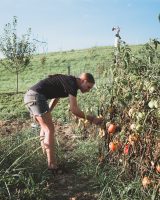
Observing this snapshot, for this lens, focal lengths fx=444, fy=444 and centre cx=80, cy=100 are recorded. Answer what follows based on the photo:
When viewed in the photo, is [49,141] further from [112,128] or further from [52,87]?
[112,128]

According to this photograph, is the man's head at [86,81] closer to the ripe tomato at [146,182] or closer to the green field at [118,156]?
the green field at [118,156]

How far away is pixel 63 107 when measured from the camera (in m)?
12.4

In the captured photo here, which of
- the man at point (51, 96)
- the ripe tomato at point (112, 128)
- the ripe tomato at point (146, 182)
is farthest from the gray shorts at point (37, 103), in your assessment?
the ripe tomato at point (146, 182)

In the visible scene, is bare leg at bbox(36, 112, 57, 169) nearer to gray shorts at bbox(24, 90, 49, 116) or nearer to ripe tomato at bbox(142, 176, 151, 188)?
gray shorts at bbox(24, 90, 49, 116)

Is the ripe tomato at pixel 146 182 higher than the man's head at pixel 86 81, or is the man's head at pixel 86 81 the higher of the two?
the man's head at pixel 86 81

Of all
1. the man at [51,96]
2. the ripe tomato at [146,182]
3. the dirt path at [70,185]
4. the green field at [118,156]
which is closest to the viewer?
the ripe tomato at [146,182]

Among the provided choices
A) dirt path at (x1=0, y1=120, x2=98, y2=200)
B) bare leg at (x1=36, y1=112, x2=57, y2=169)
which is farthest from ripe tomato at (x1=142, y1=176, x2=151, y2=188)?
bare leg at (x1=36, y1=112, x2=57, y2=169)

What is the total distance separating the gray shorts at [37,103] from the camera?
6000mm

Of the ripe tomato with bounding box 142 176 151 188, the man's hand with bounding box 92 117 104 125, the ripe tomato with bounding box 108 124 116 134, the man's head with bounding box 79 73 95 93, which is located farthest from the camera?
the man's head with bounding box 79 73 95 93

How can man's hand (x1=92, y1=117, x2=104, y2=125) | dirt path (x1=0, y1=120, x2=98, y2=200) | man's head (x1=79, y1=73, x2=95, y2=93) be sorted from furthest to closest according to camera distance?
man's head (x1=79, y1=73, x2=95, y2=93), man's hand (x1=92, y1=117, x2=104, y2=125), dirt path (x1=0, y1=120, x2=98, y2=200)

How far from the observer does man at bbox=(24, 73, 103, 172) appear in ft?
19.1

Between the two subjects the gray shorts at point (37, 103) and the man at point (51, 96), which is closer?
the man at point (51, 96)

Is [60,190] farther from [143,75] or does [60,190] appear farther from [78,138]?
[78,138]

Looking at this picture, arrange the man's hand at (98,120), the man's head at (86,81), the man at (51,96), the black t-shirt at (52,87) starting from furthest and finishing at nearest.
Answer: the black t-shirt at (52,87) → the man's head at (86,81) → the man at (51,96) → the man's hand at (98,120)
